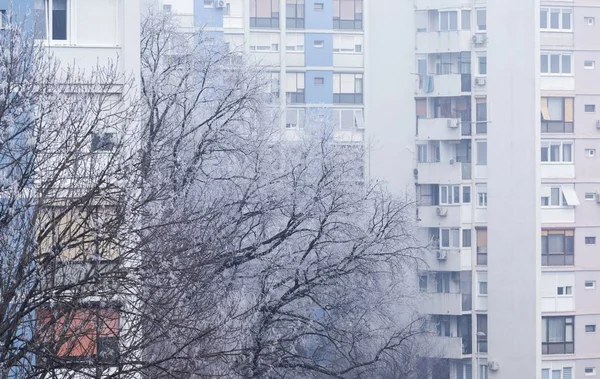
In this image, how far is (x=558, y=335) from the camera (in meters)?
55.3

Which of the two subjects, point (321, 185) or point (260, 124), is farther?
point (260, 124)

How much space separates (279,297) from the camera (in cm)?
2608

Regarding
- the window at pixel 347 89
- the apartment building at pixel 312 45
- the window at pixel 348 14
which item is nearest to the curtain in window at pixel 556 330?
the apartment building at pixel 312 45

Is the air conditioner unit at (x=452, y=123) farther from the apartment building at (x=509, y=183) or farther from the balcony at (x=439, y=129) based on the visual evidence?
the apartment building at (x=509, y=183)

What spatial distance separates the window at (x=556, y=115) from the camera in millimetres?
55938

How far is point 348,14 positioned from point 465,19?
507 centimetres

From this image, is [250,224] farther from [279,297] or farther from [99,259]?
[99,259]

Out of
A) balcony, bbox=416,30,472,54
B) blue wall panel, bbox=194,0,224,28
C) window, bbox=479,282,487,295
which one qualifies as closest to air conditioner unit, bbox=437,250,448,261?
window, bbox=479,282,487,295

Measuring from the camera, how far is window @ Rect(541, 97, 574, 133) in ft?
184

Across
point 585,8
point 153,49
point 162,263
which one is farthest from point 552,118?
point 162,263

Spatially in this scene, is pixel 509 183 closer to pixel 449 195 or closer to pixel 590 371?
pixel 449 195

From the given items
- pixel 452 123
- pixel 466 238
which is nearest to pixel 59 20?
pixel 452 123

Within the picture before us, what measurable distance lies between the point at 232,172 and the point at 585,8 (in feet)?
106

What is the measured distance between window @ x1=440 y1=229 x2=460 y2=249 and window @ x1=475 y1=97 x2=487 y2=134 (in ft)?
13.0
